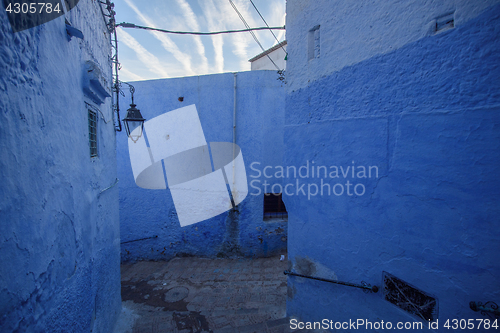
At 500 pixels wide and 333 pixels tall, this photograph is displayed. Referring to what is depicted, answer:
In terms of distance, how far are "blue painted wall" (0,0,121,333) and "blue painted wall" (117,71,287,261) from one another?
407 centimetres

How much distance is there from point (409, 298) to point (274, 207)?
581 cm

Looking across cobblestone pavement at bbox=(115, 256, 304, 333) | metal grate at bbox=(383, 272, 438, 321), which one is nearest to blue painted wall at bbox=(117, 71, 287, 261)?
cobblestone pavement at bbox=(115, 256, 304, 333)

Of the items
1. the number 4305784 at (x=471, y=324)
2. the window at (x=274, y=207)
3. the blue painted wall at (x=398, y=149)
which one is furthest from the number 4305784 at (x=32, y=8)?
the window at (x=274, y=207)

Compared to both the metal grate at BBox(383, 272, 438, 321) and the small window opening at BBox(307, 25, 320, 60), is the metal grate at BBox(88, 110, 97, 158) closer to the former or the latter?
the small window opening at BBox(307, 25, 320, 60)

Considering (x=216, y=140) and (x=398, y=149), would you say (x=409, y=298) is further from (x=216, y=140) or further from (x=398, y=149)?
(x=216, y=140)

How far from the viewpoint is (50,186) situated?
2492mm

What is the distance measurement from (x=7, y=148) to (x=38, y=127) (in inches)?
20.7

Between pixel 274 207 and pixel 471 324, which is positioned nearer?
pixel 471 324

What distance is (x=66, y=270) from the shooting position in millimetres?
2836

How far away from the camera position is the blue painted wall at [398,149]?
230 centimetres

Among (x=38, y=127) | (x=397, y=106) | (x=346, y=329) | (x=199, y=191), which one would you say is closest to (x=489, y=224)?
(x=397, y=106)

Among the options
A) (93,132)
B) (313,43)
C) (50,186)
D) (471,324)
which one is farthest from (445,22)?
(93,132)

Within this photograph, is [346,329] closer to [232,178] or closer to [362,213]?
[362,213]

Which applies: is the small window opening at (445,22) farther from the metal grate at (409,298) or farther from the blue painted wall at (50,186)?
the blue painted wall at (50,186)
